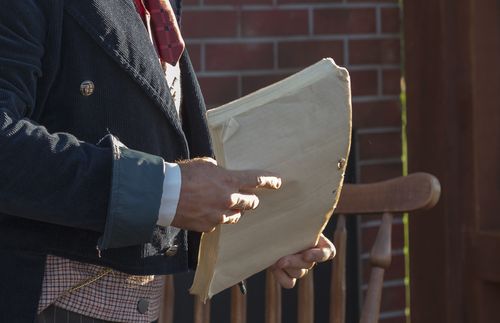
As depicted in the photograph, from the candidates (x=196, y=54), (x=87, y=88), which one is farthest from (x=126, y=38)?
(x=196, y=54)

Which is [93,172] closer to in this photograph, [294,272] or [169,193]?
[169,193]

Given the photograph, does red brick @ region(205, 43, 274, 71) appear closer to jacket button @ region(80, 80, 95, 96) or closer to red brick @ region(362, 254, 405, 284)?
red brick @ region(362, 254, 405, 284)

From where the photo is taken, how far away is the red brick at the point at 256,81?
3039mm

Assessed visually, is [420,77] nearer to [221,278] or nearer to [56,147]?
[221,278]

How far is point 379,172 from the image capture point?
3.19m

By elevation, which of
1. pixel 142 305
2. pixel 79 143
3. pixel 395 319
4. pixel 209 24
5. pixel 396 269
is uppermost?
pixel 209 24

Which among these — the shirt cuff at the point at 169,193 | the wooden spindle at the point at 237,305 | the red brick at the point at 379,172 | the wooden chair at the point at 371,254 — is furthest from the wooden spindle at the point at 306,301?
the shirt cuff at the point at 169,193

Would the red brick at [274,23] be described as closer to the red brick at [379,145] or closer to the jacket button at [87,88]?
the red brick at [379,145]

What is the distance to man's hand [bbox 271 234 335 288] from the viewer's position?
1876 mm

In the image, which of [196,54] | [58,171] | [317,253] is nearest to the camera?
[58,171]

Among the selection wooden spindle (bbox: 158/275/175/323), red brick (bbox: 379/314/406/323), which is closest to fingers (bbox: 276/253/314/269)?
wooden spindle (bbox: 158/275/175/323)

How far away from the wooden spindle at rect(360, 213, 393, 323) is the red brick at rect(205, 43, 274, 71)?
0.82 metres

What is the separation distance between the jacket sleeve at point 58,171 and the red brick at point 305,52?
5.38 feet

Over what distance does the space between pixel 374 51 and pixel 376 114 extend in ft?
0.64
